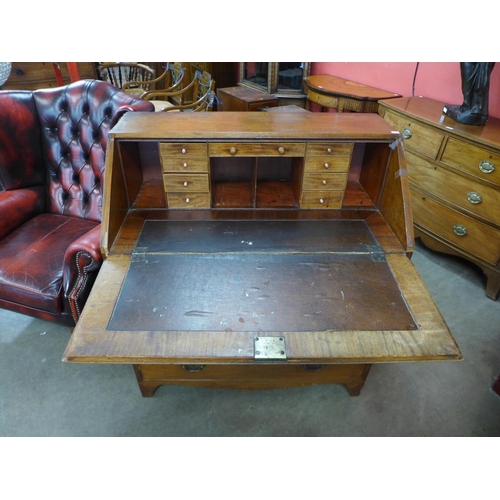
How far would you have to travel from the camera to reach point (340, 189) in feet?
4.98

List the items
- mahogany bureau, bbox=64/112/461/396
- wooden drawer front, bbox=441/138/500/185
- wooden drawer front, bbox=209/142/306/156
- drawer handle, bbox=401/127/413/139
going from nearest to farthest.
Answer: mahogany bureau, bbox=64/112/461/396 < wooden drawer front, bbox=209/142/306/156 < wooden drawer front, bbox=441/138/500/185 < drawer handle, bbox=401/127/413/139

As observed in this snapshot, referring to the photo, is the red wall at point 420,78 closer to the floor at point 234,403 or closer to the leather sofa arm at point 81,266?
the floor at point 234,403

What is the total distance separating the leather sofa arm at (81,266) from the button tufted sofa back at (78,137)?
0.52 m

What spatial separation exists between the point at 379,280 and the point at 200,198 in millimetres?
783

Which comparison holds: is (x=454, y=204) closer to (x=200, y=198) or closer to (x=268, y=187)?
(x=268, y=187)

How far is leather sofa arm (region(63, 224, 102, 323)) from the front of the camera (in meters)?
1.42

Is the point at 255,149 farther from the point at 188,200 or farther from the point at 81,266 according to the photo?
the point at 81,266

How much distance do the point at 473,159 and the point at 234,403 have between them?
71.8 inches

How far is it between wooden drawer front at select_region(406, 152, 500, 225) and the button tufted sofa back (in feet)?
5.52

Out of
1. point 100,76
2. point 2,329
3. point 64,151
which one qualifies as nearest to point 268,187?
Answer: point 64,151

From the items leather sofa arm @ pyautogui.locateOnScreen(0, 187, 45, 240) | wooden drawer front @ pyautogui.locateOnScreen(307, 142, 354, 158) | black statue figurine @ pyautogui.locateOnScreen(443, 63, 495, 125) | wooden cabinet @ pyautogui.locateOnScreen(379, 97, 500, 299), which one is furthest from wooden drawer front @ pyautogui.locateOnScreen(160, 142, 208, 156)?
black statue figurine @ pyautogui.locateOnScreen(443, 63, 495, 125)

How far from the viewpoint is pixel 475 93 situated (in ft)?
6.73

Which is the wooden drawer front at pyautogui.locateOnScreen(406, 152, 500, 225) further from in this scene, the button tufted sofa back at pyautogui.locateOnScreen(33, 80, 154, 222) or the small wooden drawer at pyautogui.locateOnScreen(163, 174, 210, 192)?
the button tufted sofa back at pyautogui.locateOnScreen(33, 80, 154, 222)

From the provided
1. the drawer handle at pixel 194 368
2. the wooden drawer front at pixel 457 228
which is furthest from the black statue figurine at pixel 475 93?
the drawer handle at pixel 194 368
